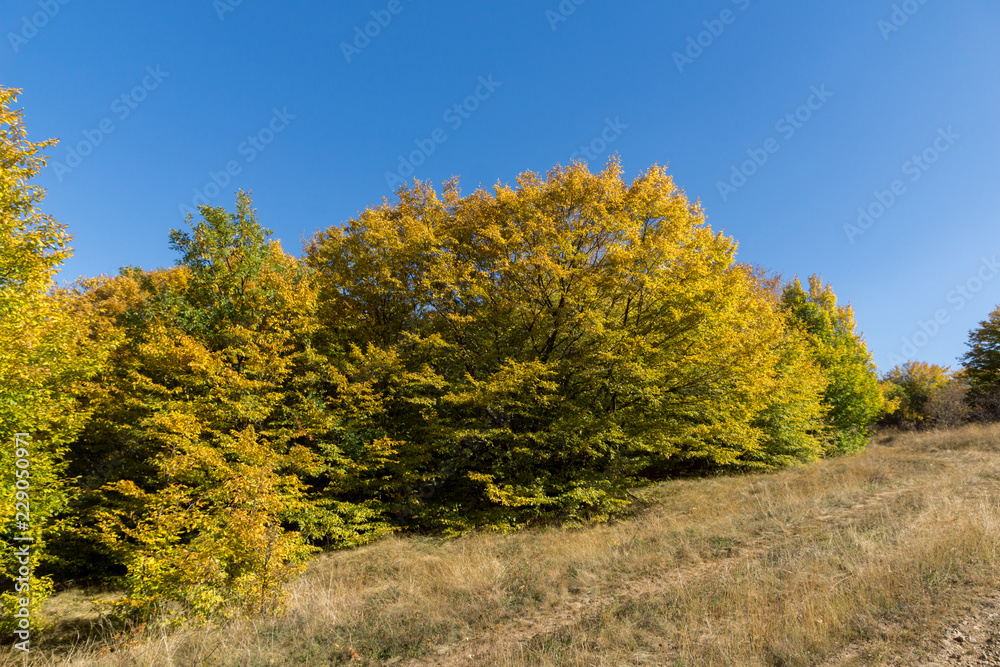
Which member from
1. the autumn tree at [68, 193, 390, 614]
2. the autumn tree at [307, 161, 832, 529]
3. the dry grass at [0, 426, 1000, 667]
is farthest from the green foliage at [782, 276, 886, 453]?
the autumn tree at [68, 193, 390, 614]

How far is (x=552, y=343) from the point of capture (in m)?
15.4

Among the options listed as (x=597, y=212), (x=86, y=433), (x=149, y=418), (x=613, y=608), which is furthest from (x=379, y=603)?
(x=86, y=433)

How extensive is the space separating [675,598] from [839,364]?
26797 millimetres

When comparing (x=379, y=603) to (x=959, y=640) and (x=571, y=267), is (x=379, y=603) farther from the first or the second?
(x=571, y=267)

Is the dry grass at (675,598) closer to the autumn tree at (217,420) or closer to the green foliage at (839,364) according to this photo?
the autumn tree at (217,420)

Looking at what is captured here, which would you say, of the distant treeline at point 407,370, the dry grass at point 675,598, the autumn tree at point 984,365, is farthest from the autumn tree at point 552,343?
the autumn tree at point 984,365

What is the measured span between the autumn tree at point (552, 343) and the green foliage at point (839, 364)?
353 inches

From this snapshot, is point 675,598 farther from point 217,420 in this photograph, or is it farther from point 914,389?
point 914,389

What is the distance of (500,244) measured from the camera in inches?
607

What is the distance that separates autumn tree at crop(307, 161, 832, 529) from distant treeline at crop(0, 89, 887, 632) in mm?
92

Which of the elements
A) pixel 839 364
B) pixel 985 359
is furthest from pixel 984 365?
pixel 839 364

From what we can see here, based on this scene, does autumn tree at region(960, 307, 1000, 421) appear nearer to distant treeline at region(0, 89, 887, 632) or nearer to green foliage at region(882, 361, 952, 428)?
green foliage at region(882, 361, 952, 428)

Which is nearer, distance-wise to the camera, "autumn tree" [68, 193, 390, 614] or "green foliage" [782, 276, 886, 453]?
"autumn tree" [68, 193, 390, 614]

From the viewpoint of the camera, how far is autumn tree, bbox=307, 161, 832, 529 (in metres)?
13.1
